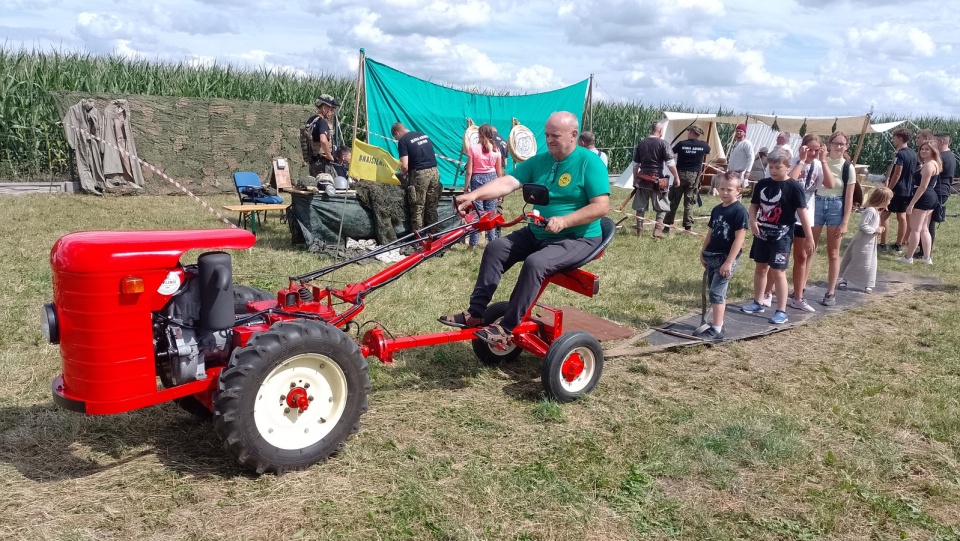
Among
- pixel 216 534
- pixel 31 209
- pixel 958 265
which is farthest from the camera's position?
pixel 31 209

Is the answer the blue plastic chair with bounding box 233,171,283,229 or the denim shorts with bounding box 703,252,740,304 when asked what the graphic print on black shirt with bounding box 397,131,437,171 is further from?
the denim shorts with bounding box 703,252,740,304

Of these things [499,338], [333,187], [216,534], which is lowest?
[216,534]

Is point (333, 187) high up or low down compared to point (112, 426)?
up

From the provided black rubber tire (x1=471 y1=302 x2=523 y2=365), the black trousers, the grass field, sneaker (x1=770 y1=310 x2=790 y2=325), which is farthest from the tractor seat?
sneaker (x1=770 y1=310 x2=790 y2=325)

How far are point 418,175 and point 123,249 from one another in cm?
643

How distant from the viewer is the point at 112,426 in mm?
4012

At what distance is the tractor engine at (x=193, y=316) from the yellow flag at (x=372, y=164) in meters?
5.92

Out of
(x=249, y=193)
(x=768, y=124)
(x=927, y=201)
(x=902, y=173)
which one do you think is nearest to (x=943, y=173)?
(x=902, y=173)

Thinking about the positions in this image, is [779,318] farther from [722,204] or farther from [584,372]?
[584,372]

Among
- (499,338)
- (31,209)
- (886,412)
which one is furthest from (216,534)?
(31,209)

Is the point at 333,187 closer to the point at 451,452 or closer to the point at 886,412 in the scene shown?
the point at 451,452

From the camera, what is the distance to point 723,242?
5957mm

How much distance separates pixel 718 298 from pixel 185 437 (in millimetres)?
4342

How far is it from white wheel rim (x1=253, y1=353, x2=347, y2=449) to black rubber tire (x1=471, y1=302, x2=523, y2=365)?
1746 mm
